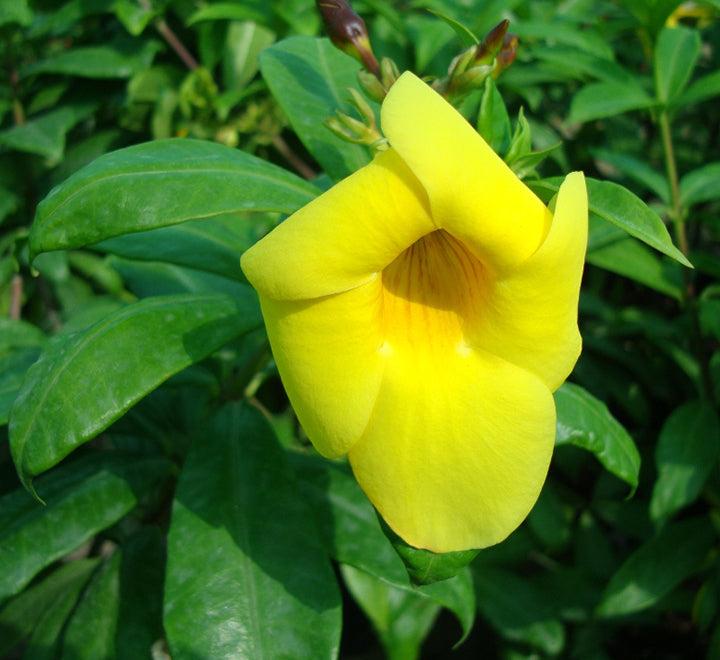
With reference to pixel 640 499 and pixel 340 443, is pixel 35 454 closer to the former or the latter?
pixel 340 443

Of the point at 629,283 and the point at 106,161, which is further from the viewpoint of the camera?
the point at 629,283

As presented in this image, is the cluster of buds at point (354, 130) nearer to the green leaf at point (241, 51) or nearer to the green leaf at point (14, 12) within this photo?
the green leaf at point (14, 12)

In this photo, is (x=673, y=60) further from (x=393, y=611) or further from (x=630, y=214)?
(x=393, y=611)

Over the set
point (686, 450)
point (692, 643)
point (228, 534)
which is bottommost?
point (692, 643)

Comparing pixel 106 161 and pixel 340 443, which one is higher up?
pixel 106 161

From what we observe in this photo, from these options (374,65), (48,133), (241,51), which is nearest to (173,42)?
(241,51)

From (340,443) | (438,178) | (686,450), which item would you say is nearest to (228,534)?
(340,443)

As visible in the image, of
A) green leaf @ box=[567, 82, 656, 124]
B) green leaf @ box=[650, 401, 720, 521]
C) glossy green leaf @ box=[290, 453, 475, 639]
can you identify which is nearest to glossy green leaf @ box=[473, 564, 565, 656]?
green leaf @ box=[650, 401, 720, 521]
